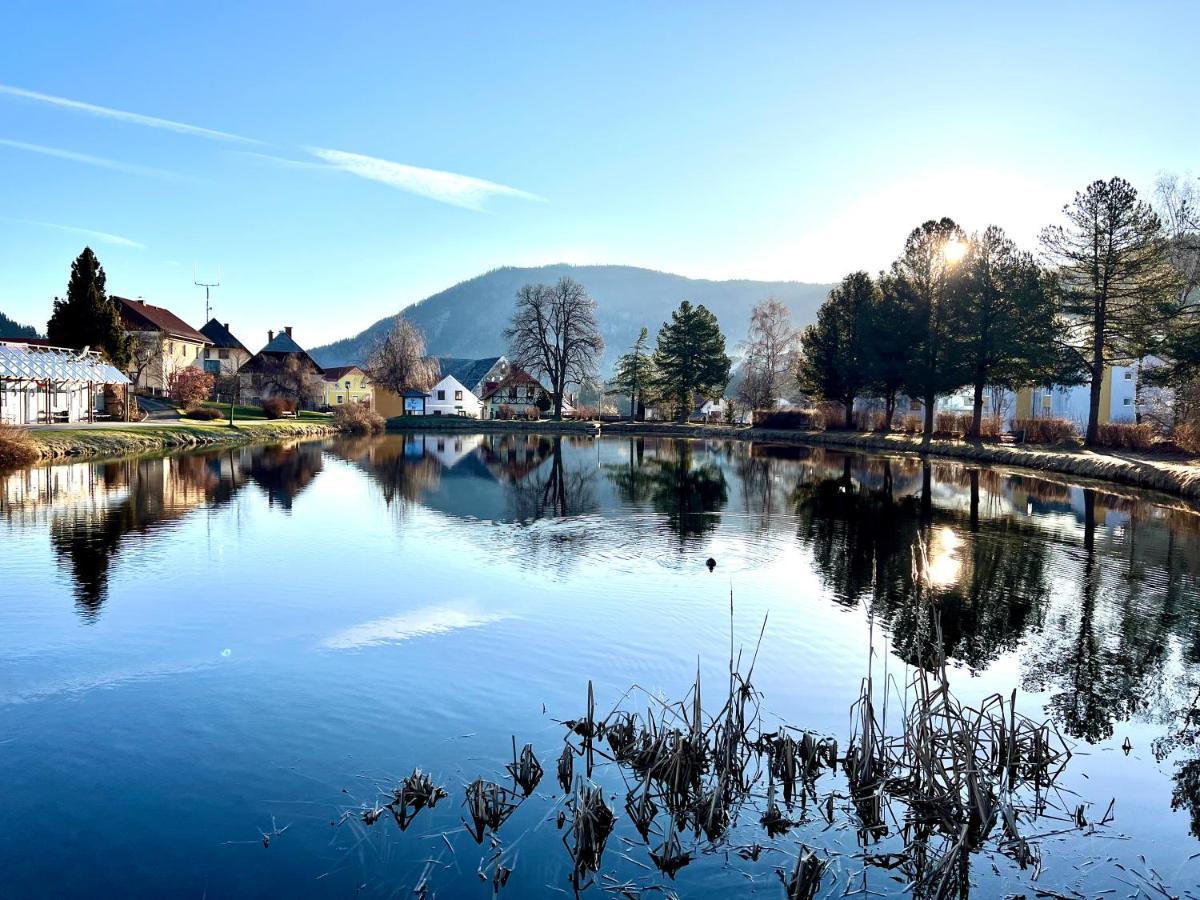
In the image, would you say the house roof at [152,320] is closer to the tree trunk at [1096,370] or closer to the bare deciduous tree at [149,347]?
the bare deciduous tree at [149,347]

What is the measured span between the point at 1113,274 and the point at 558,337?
58464 mm

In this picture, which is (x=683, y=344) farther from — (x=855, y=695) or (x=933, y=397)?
(x=855, y=695)

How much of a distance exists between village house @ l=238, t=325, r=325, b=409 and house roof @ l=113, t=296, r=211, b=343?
609cm

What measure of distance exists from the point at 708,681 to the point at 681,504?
56.1 feet

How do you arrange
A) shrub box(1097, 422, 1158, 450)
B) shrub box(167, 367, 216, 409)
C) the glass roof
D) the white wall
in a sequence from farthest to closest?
the white wall
shrub box(167, 367, 216, 409)
the glass roof
shrub box(1097, 422, 1158, 450)

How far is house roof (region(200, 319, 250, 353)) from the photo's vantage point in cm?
9512

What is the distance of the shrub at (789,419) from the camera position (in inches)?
2653

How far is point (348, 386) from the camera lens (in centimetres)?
10556

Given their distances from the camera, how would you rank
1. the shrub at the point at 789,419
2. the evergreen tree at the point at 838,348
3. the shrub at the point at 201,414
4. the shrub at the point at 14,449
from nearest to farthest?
the shrub at the point at 14,449 → the evergreen tree at the point at 838,348 → the shrub at the point at 201,414 → the shrub at the point at 789,419

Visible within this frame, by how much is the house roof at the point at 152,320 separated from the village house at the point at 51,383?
2418cm

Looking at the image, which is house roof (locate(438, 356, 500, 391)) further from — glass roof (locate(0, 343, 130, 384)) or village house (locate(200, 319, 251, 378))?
glass roof (locate(0, 343, 130, 384))

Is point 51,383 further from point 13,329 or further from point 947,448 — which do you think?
point 13,329

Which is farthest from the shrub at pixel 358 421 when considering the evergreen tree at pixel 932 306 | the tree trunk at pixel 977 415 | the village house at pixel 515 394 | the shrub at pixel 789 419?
the tree trunk at pixel 977 415

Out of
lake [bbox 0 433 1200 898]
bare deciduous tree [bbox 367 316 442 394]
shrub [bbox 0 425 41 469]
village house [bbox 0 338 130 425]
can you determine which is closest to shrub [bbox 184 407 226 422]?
village house [bbox 0 338 130 425]
